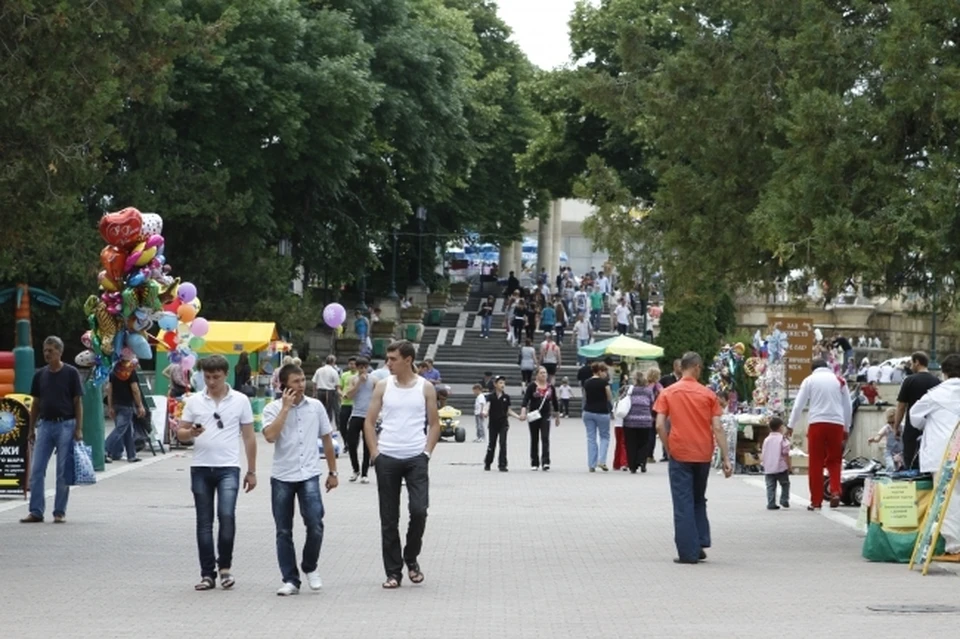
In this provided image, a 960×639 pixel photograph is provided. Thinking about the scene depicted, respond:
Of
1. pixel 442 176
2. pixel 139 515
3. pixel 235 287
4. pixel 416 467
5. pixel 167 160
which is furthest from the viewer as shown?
pixel 442 176

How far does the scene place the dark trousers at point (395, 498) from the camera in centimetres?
1355

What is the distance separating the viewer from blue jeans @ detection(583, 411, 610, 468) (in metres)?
29.2

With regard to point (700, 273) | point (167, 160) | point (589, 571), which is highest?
point (167, 160)

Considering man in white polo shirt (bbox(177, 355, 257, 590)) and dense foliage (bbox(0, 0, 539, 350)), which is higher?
dense foliage (bbox(0, 0, 539, 350))

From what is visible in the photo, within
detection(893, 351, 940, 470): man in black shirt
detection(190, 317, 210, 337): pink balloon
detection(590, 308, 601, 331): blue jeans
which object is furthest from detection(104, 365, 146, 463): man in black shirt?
detection(590, 308, 601, 331): blue jeans

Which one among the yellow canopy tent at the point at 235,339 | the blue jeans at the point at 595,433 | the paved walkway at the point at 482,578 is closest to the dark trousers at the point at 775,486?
the paved walkway at the point at 482,578

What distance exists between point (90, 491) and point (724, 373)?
52.5 ft

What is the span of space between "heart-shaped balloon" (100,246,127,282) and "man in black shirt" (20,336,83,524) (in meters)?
8.36

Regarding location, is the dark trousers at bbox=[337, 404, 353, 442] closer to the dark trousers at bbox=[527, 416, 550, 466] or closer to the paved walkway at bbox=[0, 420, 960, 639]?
the dark trousers at bbox=[527, 416, 550, 466]

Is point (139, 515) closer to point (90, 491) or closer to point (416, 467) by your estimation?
point (90, 491)

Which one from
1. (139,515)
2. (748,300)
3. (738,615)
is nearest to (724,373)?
(139,515)

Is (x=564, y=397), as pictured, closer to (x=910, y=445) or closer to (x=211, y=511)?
(x=910, y=445)

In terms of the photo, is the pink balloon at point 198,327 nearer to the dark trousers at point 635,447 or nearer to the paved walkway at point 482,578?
the dark trousers at point 635,447

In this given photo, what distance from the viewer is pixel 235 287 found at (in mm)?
49156
